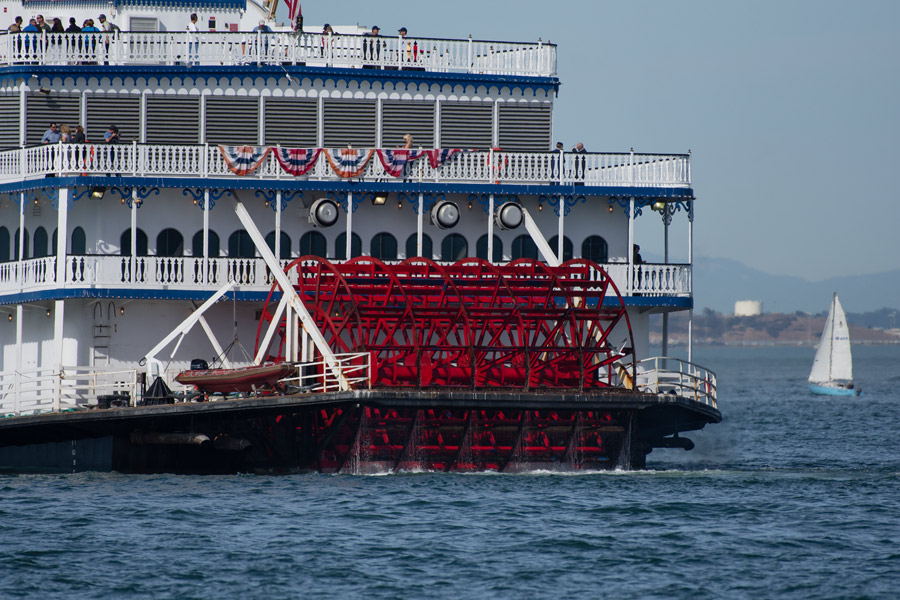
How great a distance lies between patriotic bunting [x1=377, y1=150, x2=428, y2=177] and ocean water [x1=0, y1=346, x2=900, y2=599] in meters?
5.77

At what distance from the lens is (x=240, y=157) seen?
26625 mm

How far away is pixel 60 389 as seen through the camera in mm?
23641

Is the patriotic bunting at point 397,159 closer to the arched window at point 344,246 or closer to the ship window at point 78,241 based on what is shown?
the arched window at point 344,246

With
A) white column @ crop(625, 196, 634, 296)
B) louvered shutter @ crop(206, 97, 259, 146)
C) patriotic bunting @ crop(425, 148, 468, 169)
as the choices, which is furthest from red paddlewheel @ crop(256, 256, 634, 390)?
louvered shutter @ crop(206, 97, 259, 146)

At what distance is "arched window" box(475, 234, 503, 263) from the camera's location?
91.8ft

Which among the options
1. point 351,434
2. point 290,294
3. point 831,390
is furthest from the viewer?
point 831,390

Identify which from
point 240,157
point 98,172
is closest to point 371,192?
point 240,157

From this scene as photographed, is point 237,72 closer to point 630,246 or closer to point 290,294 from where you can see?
point 290,294

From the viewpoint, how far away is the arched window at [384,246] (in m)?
27.7

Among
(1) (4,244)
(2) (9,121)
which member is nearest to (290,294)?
(1) (4,244)

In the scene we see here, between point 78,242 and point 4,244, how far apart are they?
5.76ft

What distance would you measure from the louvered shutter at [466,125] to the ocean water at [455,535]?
23.0ft

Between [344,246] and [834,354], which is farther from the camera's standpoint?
[834,354]

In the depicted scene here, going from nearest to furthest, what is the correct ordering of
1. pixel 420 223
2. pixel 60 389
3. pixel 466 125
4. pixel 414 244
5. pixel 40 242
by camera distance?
pixel 60 389
pixel 420 223
pixel 40 242
pixel 414 244
pixel 466 125
